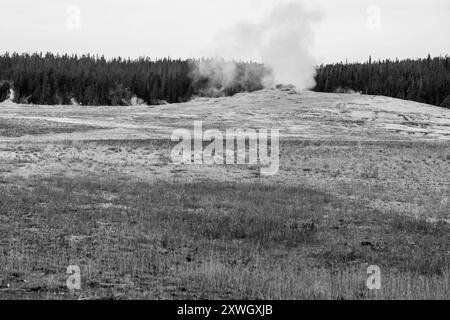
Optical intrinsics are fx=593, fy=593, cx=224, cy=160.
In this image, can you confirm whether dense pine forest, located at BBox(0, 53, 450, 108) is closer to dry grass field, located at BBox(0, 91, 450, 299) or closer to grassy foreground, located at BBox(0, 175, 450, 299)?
dry grass field, located at BBox(0, 91, 450, 299)

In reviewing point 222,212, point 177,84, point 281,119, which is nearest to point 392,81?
point 177,84

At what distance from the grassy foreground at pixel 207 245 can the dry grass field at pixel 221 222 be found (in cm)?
5

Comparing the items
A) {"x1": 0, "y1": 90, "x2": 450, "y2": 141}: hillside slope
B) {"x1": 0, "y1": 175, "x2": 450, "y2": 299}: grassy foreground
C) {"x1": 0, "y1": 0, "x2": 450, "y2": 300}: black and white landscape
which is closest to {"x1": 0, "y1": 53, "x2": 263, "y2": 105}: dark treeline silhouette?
{"x1": 0, "y1": 90, "x2": 450, "y2": 141}: hillside slope

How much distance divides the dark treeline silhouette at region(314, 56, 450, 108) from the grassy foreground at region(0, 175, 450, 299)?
3509 inches

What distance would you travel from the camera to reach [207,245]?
14.7 m

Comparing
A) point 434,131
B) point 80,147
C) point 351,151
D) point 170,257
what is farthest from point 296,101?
point 170,257

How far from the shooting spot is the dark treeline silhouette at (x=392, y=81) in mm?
109494

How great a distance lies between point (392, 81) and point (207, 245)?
10589 centimetres

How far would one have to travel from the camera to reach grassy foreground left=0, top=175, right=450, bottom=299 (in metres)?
10.7

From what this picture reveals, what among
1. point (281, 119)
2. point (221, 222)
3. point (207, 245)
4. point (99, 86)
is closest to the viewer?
point (207, 245)

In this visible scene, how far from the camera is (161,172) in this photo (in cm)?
3033

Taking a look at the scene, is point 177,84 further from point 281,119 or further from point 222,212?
point 222,212

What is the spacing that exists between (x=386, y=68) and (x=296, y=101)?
57.7 m
